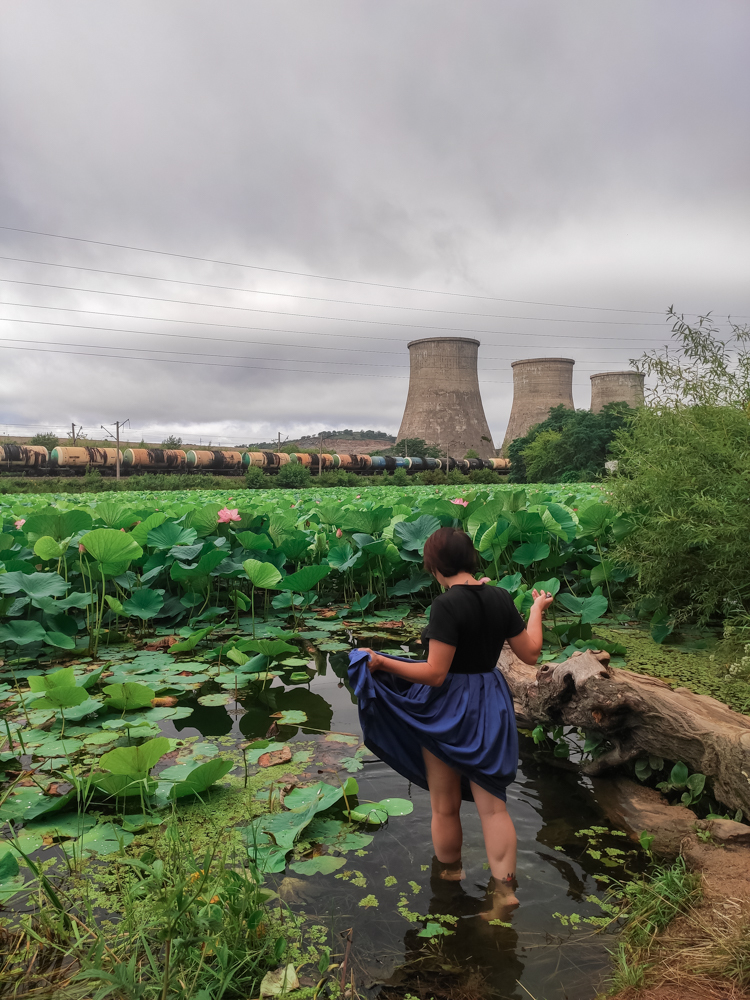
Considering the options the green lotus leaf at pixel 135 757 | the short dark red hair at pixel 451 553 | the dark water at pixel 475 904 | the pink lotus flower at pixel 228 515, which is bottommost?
the dark water at pixel 475 904

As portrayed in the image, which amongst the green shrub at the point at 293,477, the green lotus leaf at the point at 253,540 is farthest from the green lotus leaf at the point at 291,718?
the green shrub at the point at 293,477

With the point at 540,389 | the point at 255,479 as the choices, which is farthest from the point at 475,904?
the point at 540,389

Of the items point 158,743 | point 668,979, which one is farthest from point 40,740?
point 668,979

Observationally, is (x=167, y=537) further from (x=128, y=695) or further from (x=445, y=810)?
(x=445, y=810)

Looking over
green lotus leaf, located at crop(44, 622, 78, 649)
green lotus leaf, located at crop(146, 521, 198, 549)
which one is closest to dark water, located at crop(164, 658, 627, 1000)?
green lotus leaf, located at crop(44, 622, 78, 649)

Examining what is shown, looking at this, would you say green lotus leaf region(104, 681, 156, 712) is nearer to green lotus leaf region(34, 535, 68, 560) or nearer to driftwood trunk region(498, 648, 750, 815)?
green lotus leaf region(34, 535, 68, 560)

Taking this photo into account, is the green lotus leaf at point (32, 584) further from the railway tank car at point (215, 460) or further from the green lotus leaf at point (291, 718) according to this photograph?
the railway tank car at point (215, 460)

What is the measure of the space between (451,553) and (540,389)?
32049 millimetres

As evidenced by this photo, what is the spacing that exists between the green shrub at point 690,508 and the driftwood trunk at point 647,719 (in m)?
1.06

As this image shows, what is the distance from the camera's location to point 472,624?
147 centimetres

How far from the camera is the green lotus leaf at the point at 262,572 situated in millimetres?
3164

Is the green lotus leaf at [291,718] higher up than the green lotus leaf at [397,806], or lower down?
lower down

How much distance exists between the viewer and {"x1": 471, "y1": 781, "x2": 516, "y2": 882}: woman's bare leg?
1.45m

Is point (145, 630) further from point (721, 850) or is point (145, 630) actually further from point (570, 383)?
point (570, 383)
